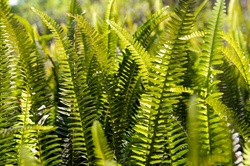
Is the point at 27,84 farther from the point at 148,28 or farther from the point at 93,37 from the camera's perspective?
the point at 148,28

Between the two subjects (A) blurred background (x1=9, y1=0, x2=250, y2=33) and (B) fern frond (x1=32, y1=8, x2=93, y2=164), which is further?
(A) blurred background (x1=9, y1=0, x2=250, y2=33)

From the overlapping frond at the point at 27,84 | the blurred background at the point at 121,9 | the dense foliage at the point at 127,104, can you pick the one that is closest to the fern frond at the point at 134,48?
the dense foliage at the point at 127,104

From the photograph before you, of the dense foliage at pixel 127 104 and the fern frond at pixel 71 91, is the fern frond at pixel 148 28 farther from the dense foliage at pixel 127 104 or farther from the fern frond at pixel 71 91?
the fern frond at pixel 71 91

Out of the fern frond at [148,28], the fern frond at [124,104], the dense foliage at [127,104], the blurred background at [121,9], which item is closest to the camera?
the dense foliage at [127,104]

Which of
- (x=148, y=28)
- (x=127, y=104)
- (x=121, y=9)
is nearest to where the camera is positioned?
(x=127, y=104)

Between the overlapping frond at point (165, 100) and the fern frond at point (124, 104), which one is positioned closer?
the overlapping frond at point (165, 100)

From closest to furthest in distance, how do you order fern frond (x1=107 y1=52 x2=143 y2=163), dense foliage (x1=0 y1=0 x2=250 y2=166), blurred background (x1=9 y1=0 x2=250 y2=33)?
1. dense foliage (x1=0 y1=0 x2=250 y2=166)
2. fern frond (x1=107 y1=52 x2=143 y2=163)
3. blurred background (x1=9 y1=0 x2=250 y2=33)

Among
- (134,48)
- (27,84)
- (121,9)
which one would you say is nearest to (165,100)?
(134,48)

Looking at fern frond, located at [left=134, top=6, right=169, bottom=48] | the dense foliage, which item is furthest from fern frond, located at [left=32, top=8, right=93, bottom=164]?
fern frond, located at [left=134, top=6, right=169, bottom=48]

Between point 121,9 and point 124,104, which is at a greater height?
point 121,9

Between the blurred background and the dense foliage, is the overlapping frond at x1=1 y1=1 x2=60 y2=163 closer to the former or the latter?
the dense foliage

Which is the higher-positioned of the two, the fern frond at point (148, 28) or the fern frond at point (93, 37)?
the fern frond at point (148, 28)

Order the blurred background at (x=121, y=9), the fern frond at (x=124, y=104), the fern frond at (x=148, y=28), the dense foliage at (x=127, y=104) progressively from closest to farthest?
the dense foliage at (x=127, y=104) < the fern frond at (x=124, y=104) < the fern frond at (x=148, y=28) < the blurred background at (x=121, y=9)

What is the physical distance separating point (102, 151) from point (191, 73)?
0.40 metres
